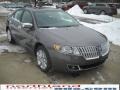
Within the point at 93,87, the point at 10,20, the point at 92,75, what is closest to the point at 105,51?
the point at 92,75

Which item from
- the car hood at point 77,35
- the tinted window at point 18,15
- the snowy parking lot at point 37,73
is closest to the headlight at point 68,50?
the car hood at point 77,35

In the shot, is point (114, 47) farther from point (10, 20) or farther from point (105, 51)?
point (10, 20)

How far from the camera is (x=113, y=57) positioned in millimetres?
8156

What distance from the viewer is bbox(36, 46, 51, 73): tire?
20.5 feet

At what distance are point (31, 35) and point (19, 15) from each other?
5.10ft

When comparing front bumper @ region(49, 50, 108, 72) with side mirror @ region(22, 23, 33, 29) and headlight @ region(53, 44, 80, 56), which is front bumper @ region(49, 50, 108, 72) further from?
side mirror @ region(22, 23, 33, 29)

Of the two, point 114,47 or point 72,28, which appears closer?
point 72,28

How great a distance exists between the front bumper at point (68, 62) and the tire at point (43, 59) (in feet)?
0.66

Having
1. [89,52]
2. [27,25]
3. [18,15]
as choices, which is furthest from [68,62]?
[18,15]

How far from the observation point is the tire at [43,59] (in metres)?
6.26

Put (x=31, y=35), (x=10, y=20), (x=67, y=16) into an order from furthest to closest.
Result: (x=10, y=20) → (x=67, y=16) → (x=31, y=35)

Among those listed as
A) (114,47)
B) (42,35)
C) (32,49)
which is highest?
(42,35)

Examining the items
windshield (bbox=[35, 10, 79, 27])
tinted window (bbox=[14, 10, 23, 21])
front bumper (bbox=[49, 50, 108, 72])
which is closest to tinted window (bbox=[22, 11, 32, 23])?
windshield (bbox=[35, 10, 79, 27])

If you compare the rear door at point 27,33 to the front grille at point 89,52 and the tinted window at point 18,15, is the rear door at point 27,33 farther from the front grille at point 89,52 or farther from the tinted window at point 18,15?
the front grille at point 89,52
